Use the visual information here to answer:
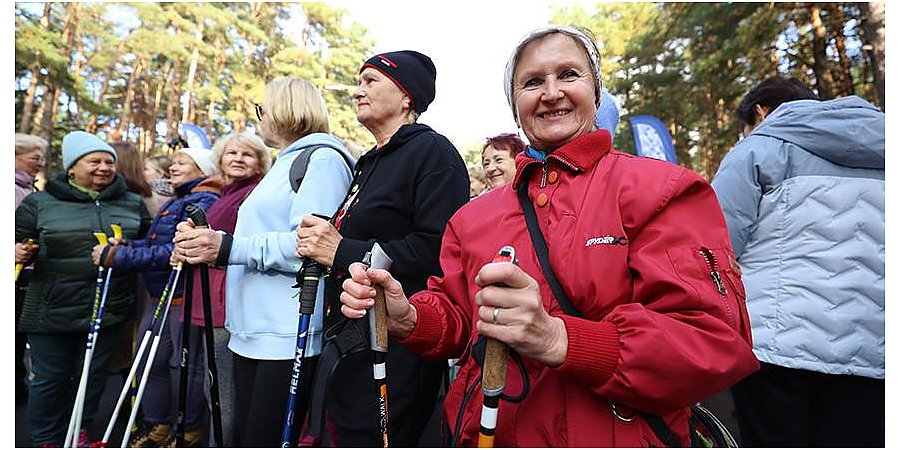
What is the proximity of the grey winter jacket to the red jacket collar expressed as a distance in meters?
1.29

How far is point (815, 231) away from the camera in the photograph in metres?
2.28

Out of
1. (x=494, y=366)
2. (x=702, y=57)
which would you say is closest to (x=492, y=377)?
(x=494, y=366)

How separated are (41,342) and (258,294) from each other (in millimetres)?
2542

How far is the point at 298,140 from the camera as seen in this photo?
284cm

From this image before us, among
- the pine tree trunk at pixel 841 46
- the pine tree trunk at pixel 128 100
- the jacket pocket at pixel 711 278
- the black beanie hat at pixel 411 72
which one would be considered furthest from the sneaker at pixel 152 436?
the pine tree trunk at pixel 128 100

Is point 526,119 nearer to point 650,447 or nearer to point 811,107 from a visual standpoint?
point 650,447

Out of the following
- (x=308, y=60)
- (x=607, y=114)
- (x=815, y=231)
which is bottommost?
(x=815, y=231)

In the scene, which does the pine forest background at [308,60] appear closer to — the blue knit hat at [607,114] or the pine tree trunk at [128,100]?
the pine tree trunk at [128,100]

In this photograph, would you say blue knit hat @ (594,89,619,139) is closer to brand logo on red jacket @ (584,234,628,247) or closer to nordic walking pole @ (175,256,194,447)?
brand logo on red jacket @ (584,234,628,247)

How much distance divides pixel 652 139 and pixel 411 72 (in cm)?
972

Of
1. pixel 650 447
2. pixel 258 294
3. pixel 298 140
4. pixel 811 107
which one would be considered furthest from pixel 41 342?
pixel 811 107

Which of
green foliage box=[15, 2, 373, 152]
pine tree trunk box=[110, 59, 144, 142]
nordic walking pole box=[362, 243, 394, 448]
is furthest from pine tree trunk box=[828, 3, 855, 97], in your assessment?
pine tree trunk box=[110, 59, 144, 142]

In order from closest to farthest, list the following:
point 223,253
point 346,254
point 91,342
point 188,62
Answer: point 346,254, point 223,253, point 91,342, point 188,62

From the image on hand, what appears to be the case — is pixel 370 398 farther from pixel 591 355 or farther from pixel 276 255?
pixel 591 355
